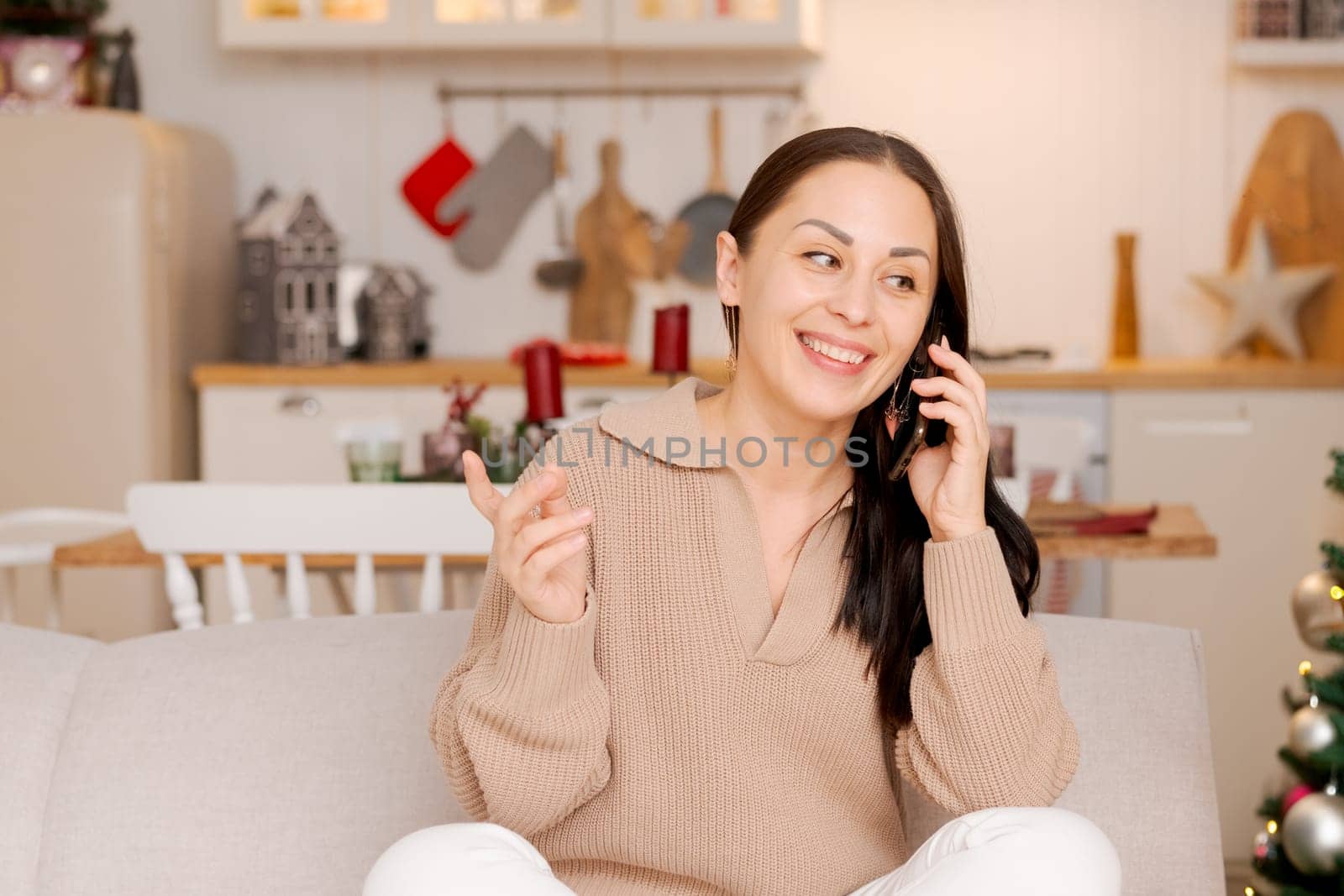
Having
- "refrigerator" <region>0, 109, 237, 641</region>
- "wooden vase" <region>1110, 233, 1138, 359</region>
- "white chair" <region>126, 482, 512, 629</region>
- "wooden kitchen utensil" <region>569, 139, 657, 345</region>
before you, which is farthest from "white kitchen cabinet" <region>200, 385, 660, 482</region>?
"white chair" <region>126, 482, 512, 629</region>

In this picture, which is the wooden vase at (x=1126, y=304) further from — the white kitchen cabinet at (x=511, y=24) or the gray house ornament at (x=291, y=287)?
the gray house ornament at (x=291, y=287)

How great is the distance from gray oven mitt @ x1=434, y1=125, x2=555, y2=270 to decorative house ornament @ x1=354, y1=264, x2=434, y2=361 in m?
0.25

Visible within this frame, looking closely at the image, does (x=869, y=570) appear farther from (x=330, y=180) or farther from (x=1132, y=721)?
(x=330, y=180)

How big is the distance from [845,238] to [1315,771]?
113 cm

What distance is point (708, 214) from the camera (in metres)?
4.03

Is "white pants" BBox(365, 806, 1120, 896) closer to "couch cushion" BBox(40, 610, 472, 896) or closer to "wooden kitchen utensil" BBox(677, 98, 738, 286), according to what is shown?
"couch cushion" BBox(40, 610, 472, 896)

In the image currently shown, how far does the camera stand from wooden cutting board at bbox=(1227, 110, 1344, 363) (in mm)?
3699

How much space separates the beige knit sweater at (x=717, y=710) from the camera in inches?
51.1

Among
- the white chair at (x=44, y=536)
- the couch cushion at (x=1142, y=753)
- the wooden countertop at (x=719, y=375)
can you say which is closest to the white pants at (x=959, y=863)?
the couch cushion at (x=1142, y=753)

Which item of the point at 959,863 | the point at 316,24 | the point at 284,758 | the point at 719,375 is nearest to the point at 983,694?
the point at 959,863

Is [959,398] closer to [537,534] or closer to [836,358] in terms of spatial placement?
[836,358]

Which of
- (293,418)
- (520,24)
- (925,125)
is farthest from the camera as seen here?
(925,125)

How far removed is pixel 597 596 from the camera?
1375 mm

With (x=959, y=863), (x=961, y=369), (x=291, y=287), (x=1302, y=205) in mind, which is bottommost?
(x=959, y=863)
